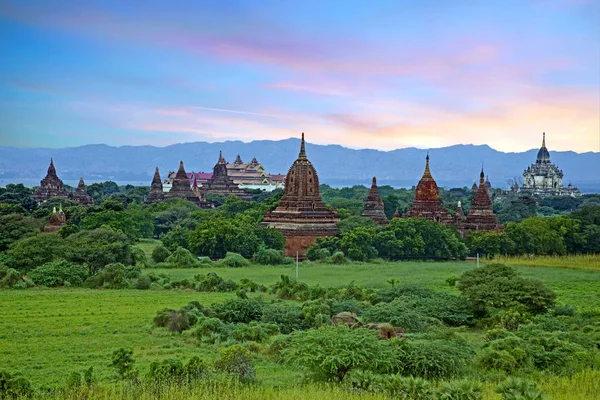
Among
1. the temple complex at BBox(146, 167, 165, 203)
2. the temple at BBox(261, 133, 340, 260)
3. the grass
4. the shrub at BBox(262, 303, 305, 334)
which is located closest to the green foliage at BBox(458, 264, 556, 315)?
the shrub at BBox(262, 303, 305, 334)

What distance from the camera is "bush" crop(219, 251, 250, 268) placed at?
48094 millimetres

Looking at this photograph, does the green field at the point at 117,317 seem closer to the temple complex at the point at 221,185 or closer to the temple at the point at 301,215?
the temple at the point at 301,215

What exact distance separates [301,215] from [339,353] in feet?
129

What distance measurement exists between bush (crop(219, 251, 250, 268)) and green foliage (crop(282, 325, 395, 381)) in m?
28.1

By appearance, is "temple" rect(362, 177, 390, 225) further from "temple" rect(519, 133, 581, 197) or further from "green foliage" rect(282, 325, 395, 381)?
"temple" rect(519, 133, 581, 197)

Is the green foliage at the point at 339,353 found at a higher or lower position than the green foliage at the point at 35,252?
lower

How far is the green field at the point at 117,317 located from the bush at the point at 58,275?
1.27 m

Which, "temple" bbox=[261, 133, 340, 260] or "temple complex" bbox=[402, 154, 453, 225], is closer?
"temple" bbox=[261, 133, 340, 260]

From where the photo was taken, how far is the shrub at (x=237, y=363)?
63.4ft

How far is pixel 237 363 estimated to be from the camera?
19.5 m

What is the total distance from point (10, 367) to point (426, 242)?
37133mm

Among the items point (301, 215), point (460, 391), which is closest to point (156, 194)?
point (301, 215)

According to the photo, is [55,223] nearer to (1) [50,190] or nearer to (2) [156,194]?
(1) [50,190]

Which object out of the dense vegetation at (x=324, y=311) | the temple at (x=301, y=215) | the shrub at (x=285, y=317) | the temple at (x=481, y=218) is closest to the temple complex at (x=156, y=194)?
the temple at (x=301, y=215)
